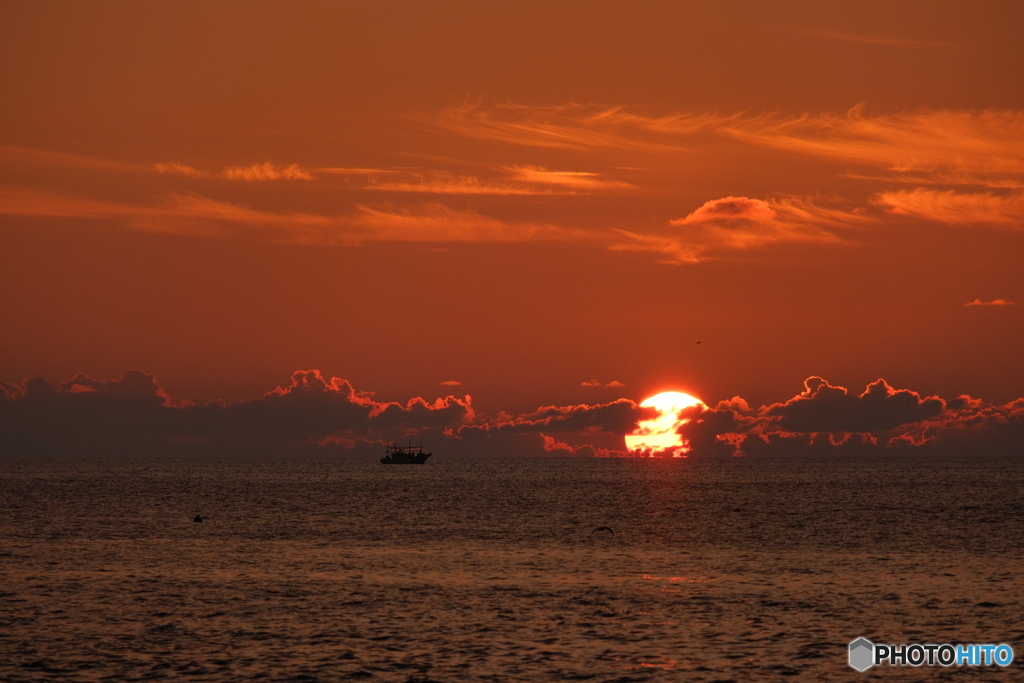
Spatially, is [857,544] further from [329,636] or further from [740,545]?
[329,636]

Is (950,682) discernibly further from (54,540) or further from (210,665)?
(54,540)

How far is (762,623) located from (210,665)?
89.6 feet

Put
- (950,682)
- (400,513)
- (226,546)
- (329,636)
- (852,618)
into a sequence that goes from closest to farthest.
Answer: (950,682) → (329,636) → (852,618) → (226,546) → (400,513)

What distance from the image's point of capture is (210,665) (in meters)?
47.7

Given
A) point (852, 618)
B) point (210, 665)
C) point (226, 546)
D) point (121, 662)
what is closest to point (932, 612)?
point (852, 618)

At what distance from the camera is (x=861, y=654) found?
49812 mm

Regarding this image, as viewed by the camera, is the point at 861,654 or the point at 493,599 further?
the point at 493,599

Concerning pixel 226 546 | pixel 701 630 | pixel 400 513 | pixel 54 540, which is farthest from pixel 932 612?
pixel 400 513

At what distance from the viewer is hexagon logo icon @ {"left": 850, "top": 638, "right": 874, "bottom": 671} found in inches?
1885

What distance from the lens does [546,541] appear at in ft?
338

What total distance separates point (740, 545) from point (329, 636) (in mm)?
53481

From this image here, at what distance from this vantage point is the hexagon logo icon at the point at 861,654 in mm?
47872

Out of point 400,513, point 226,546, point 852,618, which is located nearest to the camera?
point 852,618

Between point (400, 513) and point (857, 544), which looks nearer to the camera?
point (857, 544)
